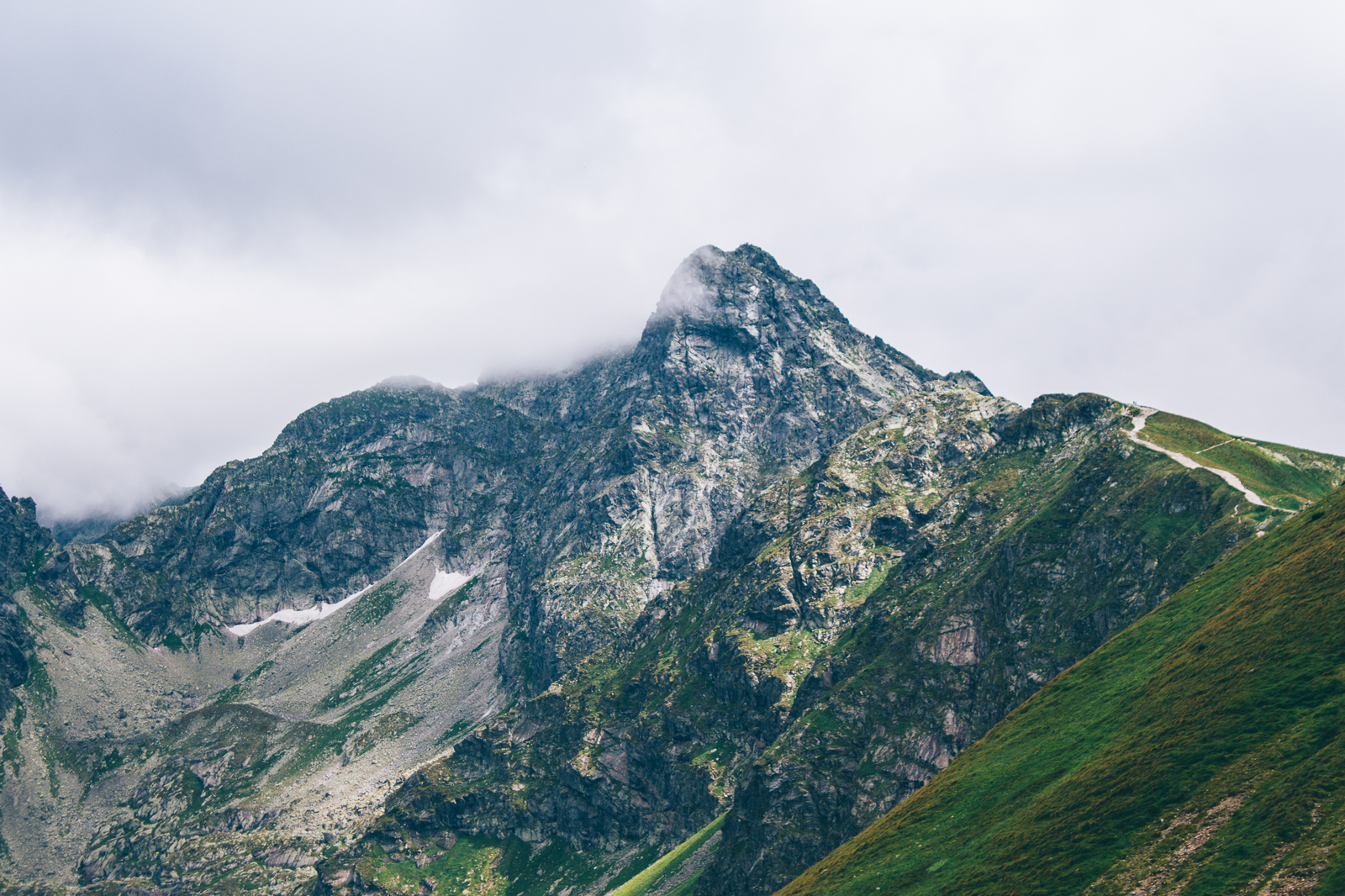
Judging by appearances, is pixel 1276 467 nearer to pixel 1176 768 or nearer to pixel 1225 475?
pixel 1225 475

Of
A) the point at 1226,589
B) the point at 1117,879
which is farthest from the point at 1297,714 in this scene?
the point at 1226,589

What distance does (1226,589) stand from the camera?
396 ft

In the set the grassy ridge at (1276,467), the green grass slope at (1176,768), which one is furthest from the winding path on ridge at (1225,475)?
the green grass slope at (1176,768)

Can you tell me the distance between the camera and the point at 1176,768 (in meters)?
85.8

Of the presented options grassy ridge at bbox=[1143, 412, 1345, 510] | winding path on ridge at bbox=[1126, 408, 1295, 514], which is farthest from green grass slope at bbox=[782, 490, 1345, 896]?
grassy ridge at bbox=[1143, 412, 1345, 510]

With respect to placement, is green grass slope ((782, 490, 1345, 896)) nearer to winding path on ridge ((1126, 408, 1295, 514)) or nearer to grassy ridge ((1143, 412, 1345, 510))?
winding path on ridge ((1126, 408, 1295, 514))

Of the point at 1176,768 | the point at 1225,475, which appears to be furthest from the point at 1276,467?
the point at 1176,768

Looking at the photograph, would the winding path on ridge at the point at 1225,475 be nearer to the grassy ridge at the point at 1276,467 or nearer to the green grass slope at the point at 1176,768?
the grassy ridge at the point at 1276,467

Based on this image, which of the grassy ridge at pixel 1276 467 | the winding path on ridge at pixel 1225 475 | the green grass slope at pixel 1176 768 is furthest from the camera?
the grassy ridge at pixel 1276 467

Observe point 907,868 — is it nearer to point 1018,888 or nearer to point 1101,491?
point 1018,888

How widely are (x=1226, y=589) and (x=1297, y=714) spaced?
1782 inches

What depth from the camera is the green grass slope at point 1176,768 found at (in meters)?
71.0

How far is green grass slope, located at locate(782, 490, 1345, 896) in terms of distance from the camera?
71.0 meters

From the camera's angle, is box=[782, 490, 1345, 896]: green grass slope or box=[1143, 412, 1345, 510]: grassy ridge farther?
box=[1143, 412, 1345, 510]: grassy ridge
